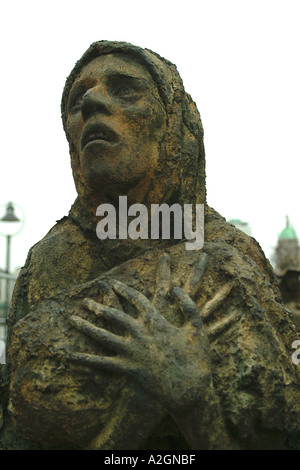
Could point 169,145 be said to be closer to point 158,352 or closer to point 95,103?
point 95,103

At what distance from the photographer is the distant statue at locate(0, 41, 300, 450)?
190cm

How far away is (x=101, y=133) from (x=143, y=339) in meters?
1.07

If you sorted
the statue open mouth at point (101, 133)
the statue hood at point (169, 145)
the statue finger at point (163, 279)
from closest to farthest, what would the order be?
the statue finger at point (163, 279), the statue open mouth at point (101, 133), the statue hood at point (169, 145)

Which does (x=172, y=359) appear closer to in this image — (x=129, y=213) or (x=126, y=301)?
(x=126, y=301)

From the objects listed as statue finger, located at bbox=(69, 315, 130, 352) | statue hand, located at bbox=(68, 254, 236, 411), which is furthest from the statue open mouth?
statue finger, located at bbox=(69, 315, 130, 352)

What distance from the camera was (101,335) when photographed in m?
1.96

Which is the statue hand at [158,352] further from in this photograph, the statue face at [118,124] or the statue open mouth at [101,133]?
the statue open mouth at [101,133]

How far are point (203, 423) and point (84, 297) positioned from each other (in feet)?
2.36

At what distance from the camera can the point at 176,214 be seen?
264 centimetres

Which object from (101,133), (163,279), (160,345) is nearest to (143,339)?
(160,345)

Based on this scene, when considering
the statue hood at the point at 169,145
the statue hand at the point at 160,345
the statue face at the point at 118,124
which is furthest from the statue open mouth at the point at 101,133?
the statue hand at the point at 160,345

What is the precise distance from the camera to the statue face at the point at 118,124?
8.06ft

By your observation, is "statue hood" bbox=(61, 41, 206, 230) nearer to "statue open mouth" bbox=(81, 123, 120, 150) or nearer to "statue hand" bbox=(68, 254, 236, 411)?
"statue open mouth" bbox=(81, 123, 120, 150)
